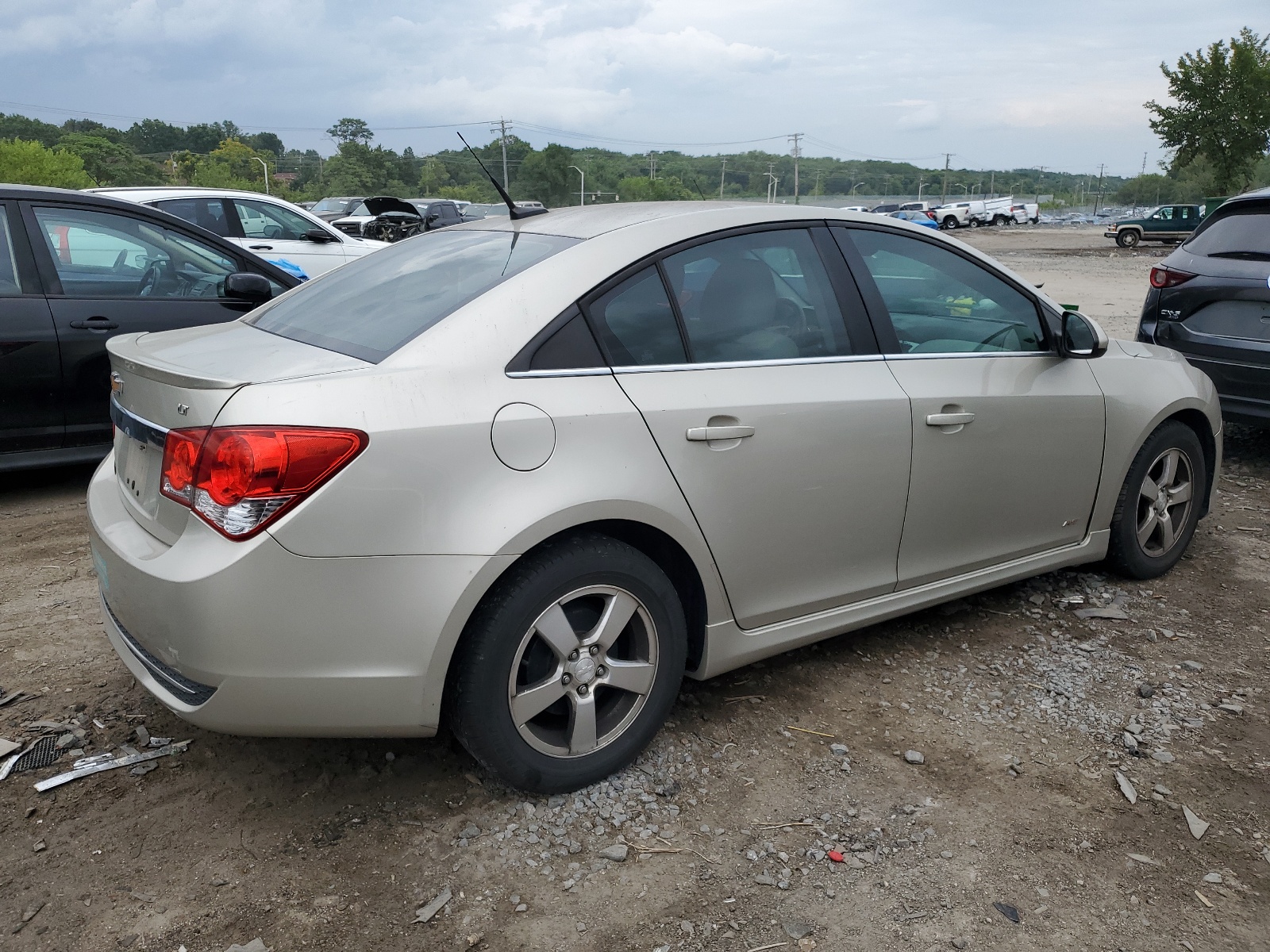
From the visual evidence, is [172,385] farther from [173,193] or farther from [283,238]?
[283,238]

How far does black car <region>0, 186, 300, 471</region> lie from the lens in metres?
5.09

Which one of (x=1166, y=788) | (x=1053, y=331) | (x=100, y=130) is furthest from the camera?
(x=100, y=130)

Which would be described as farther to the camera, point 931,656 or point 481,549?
point 931,656

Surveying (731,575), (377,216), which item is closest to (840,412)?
(731,575)

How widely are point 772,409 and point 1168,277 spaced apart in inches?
177

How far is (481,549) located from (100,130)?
10480 cm

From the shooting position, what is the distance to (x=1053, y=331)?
12.5 ft

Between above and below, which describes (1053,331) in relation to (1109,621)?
above

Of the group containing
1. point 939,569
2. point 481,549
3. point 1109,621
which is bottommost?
point 1109,621

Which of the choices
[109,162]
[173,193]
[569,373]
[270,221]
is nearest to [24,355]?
[569,373]

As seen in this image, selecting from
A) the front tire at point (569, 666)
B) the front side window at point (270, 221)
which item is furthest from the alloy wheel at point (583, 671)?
the front side window at point (270, 221)

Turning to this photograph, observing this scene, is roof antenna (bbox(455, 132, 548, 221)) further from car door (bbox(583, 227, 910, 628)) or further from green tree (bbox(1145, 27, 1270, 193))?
green tree (bbox(1145, 27, 1270, 193))

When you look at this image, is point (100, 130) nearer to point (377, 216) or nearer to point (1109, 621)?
point (377, 216)

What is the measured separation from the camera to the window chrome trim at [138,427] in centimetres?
255
